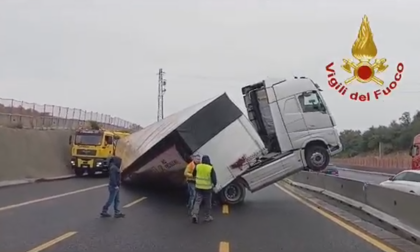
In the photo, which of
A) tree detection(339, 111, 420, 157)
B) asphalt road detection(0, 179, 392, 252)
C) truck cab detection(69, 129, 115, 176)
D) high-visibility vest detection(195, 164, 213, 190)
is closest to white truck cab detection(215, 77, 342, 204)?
asphalt road detection(0, 179, 392, 252)

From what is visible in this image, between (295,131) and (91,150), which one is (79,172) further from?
(295,131)

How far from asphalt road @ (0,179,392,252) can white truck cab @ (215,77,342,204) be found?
129 centimetres

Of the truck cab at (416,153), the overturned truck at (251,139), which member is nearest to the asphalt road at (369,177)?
the truck cab at (416,153)

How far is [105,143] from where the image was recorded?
40062 mm

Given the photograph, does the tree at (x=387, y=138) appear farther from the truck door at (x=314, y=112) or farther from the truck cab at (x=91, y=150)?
the truck door at (x=314, y=112)

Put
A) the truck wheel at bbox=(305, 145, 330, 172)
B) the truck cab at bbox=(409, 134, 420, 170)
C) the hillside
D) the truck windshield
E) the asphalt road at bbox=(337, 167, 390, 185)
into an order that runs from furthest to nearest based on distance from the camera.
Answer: the hillside, the asphalt road at bbox=(337, 167, 390, 185), the truck windshield, the truck cab at bbox=(409, 134, 420, 170), the truck wheel at bbox=(305, 145, 330, 172)

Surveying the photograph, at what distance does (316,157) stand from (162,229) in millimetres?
8702

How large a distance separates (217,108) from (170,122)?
2.24 m

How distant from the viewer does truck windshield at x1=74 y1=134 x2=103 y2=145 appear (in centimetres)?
4003

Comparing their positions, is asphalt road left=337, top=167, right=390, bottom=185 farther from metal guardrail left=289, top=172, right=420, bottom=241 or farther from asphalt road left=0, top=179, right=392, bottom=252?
asphalt road left=0, top=179, right=392, bottom=252

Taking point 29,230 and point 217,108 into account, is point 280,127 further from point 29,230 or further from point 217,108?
point 29,230

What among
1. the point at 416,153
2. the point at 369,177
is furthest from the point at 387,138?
the point at 416,153

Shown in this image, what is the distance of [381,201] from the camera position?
49.5 ft

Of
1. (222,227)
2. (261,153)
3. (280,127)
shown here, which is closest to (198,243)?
(222,227)
